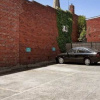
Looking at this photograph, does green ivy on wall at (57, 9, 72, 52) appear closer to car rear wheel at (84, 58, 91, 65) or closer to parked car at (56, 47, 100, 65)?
parked car at (56, 47, 100, 65)

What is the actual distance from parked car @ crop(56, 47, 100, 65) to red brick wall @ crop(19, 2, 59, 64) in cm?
201

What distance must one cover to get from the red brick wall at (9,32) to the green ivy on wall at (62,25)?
21.6 feet

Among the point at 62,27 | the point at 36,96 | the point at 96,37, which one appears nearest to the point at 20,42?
the point at 62,27

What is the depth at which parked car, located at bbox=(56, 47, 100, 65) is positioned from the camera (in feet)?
50.3

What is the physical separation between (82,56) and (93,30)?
499 inches

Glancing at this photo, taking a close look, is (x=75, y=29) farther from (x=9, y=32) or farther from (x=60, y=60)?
(x=9, y=32)

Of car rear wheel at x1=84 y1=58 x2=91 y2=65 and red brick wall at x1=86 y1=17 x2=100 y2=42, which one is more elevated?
red brick wall at x1=86 y1=17 x2=100 y2=42

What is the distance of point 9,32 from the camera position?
46.3ft

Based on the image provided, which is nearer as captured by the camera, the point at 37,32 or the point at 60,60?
the point at 37,32

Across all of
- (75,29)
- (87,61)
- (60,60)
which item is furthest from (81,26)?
(87,61)

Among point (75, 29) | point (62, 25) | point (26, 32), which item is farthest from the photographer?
point (75, 29)

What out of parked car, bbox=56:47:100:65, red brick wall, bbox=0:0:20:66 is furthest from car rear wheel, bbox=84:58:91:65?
red brick wall, bbox=0:0:20:66

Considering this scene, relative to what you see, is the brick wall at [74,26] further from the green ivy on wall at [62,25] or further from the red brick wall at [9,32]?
the red brick wall at [9,32]

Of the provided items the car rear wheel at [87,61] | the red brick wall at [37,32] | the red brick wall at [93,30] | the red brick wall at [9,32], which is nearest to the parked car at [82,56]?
the car rear wheel at [87,61]
